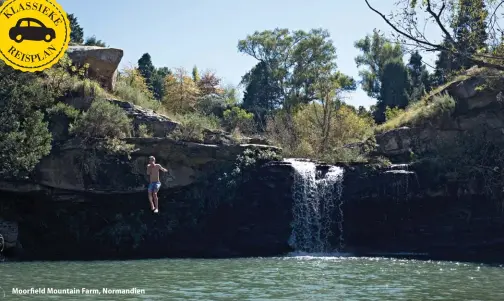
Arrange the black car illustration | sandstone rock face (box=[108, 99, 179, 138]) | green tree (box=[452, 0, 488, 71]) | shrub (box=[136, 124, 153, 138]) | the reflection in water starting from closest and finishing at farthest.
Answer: green tree (box=[452, 0, 488, 71]) → the reflection in water → the black car illustration → shrub (box=[136, 124, 153, 138]) → sandstone rock face (box=[108, 99, 179, 138])

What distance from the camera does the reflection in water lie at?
12.7 m

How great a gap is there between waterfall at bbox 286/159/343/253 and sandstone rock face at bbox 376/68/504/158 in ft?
10.5

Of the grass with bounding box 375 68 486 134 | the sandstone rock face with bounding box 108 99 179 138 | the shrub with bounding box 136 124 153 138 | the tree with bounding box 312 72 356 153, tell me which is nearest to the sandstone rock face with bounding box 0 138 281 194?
the shrub with bounding box 136 124 153 138

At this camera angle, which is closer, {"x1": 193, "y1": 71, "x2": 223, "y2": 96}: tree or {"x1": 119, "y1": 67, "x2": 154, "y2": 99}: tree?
{"x1": 119, "y1": 67, "x2": 154, "y2": 99}: tree

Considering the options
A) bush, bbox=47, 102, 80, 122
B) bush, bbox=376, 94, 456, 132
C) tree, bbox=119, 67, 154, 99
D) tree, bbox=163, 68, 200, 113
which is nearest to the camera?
bush, bbox=47, 102, 80, 122

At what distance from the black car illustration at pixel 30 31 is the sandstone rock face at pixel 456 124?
15.4 meters

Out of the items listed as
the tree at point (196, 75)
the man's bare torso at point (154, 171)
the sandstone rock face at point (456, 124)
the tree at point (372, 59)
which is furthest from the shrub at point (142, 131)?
the tree at point (372, 59)

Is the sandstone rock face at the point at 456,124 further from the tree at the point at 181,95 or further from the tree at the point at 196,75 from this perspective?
the tree at the point at 196,75

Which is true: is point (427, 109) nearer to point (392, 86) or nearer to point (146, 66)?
point (392, 86)

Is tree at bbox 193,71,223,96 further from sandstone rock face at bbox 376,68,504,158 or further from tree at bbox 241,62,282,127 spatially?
sandstone rock face at bbox 376,68,504,158

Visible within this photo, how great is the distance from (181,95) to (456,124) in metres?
19.9

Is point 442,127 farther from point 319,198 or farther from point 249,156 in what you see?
point 249,156

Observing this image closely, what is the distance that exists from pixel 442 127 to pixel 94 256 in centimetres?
1538

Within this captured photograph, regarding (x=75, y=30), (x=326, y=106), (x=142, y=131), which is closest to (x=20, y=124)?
(x=142, y=131)
